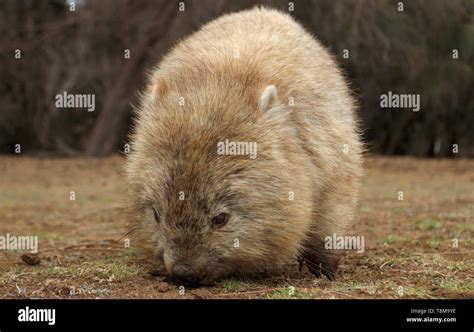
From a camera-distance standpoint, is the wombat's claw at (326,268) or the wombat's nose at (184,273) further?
the wombat's claw at (326,268)

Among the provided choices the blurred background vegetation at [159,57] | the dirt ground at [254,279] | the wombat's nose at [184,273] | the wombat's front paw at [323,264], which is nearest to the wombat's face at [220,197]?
the wombat's nose at [184,273]

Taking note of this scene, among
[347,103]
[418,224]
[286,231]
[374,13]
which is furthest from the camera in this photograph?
[374,13]

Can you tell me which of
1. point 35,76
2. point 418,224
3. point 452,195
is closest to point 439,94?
point 452,195

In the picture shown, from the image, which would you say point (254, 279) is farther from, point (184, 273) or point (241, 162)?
point (241, 162)

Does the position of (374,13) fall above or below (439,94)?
above

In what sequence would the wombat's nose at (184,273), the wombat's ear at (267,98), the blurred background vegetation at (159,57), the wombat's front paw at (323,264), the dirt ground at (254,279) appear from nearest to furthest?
1. the wombat's nose at (184,273)
2. the dirt ground at (254,279)
3. the wombat's ear at (267,98)
4. the wombat's front paw at (323,264)
5. the blurred background vegetation at (159,57)

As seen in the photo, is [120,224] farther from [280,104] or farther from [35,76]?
[35,76]

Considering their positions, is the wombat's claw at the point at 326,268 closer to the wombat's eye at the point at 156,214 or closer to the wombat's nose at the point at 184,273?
the wombat's nose at the point at 184,273

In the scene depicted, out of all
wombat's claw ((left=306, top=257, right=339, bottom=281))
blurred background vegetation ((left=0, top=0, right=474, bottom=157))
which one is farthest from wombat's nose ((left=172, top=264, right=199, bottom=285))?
blurred background vegetation ((left=0, top=0, right=474, bottom=157))
